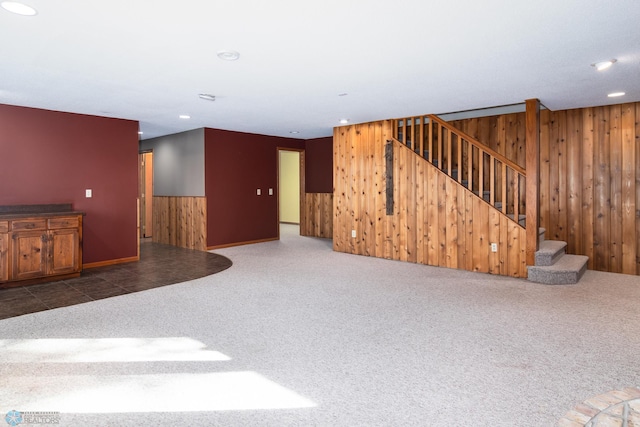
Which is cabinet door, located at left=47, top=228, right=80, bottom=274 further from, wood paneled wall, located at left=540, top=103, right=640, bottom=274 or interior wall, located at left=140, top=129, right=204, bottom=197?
wood paneled wall, located at left=540, top=103, right=640, bottom=274

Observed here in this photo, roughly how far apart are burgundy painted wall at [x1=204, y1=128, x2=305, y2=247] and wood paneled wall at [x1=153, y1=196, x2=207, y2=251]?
0.17 m

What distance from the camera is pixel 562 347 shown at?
9.63 ft

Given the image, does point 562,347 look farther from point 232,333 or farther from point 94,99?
point 94,99

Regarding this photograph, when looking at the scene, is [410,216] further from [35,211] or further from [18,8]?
[35,211]

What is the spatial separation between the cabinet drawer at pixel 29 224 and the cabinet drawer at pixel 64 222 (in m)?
0.08

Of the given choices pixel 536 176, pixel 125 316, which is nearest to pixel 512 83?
pixel 536 176

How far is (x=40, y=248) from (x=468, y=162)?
20.0 feet

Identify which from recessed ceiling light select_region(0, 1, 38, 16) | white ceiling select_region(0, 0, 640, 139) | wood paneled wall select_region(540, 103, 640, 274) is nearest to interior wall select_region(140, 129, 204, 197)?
white ceiling select_region(0, 0, 640, 139)

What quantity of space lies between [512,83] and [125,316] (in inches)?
187

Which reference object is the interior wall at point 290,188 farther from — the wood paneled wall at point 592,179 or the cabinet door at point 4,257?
the cabinet door at point 4,257

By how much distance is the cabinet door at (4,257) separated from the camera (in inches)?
183

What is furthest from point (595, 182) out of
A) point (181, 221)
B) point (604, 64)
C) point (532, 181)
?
point (181, 221)

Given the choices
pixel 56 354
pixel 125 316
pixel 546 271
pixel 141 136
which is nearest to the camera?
pixel 56 354

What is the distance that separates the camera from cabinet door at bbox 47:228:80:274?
5031 mm
